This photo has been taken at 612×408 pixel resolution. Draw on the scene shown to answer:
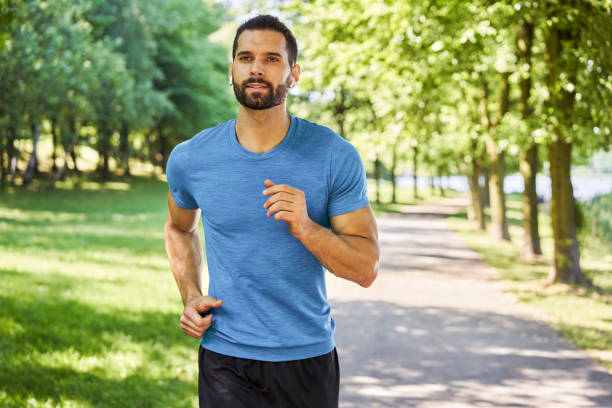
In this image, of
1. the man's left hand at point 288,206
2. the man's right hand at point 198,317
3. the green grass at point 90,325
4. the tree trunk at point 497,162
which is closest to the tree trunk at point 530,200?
the tree trunk at point 497,162

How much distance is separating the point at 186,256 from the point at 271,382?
2.38ft

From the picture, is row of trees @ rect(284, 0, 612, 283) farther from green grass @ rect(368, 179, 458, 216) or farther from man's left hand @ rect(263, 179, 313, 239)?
green grass @ rect(368, 179, 458, 216)

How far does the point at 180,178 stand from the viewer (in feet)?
8.87

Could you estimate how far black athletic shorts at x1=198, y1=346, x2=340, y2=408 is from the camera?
256 centimetres

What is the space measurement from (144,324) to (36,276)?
342cm

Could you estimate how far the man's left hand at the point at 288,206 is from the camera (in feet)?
7.13

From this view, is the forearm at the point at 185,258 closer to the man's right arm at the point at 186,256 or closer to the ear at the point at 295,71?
the man's right arm at the point at 186,256

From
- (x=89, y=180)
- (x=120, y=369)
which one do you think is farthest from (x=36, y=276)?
(x=89, y=180)

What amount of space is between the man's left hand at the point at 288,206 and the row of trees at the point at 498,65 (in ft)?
22.3

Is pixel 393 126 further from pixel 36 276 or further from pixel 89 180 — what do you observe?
pixel 89 180

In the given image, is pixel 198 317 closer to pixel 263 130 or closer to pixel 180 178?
pixel 180 178

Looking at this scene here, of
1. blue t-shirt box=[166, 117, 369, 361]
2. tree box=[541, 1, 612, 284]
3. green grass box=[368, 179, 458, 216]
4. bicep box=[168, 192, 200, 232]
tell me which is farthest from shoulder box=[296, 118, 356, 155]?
green grass box=[368, 179, 458, 216]

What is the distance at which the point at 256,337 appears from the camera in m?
2.53

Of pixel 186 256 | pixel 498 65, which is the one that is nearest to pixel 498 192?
pixel 498 65
